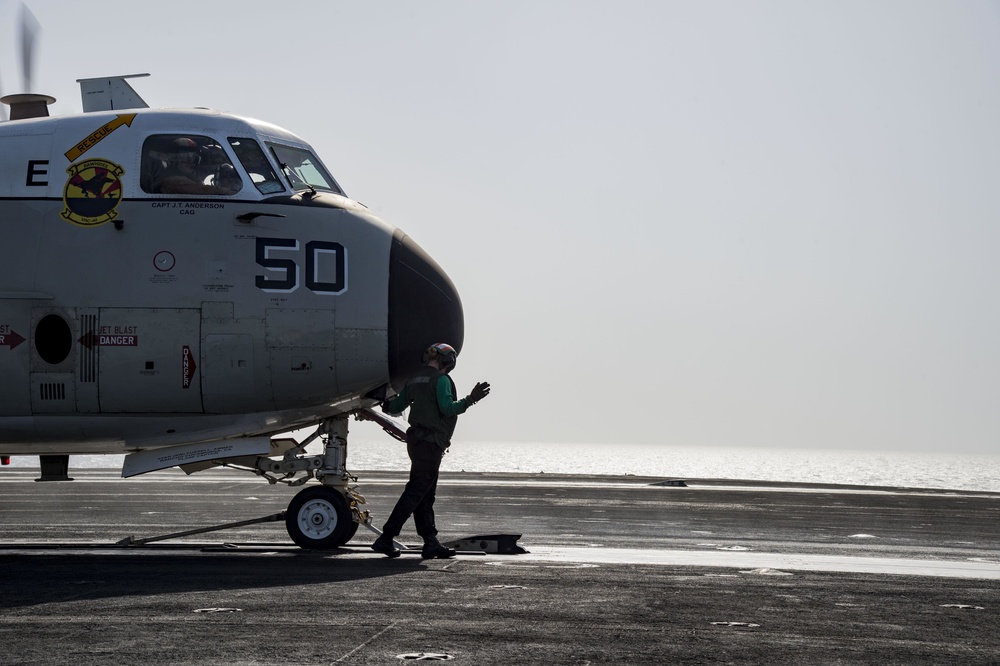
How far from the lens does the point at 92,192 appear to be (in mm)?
14266

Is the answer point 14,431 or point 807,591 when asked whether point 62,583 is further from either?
point 807,591

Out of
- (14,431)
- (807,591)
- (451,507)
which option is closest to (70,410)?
(14,431)

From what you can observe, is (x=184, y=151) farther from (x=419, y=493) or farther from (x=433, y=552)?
(x=433, y=552)

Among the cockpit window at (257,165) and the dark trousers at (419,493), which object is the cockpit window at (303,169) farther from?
the dark trousers at (419,493)

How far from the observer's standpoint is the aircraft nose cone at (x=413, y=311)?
46.0 ft

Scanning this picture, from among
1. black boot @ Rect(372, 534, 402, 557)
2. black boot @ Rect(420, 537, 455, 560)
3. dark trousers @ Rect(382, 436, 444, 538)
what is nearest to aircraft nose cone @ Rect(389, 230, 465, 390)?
dark trousers @ Rect(382, 436, 444, 538)

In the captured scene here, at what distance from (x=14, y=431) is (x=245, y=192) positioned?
13.9 ft

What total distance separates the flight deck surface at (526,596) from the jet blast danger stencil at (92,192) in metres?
4.28

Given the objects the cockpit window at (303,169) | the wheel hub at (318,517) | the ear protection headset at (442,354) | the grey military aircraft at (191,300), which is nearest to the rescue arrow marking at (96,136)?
the grey military aircraft at (191,300)

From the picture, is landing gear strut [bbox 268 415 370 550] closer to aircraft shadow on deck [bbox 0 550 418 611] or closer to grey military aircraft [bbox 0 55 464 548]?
grey military aircraft [bbox 0 55 464 548]

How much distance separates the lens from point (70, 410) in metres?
14.1

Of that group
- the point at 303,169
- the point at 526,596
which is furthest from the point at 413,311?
the point at 526,596

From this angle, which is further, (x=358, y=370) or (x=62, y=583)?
(x=358, y=370)

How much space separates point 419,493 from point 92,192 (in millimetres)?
5697
